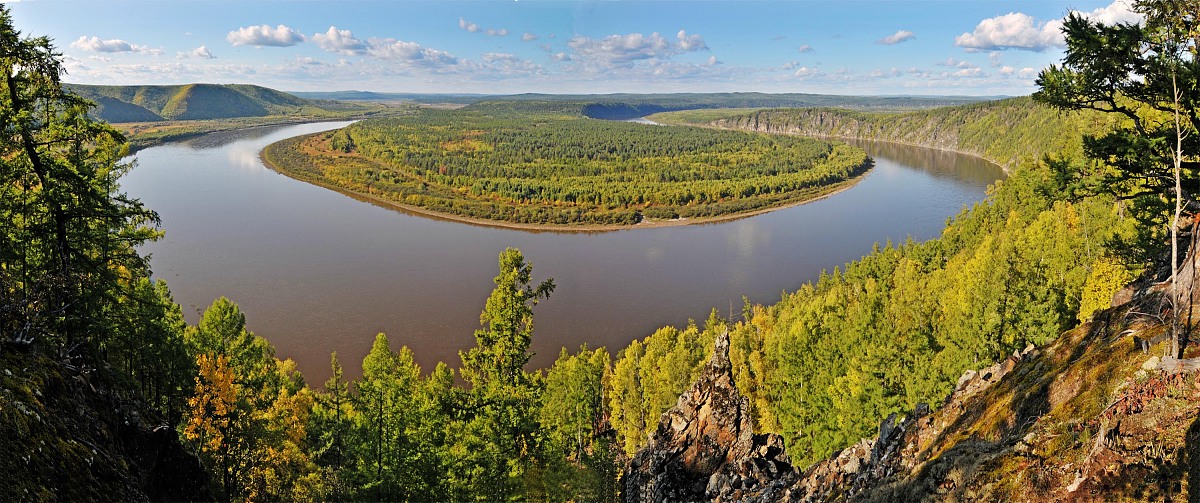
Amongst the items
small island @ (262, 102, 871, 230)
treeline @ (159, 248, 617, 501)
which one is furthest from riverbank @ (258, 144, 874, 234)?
treeline @ (159, 248, 617, 501)

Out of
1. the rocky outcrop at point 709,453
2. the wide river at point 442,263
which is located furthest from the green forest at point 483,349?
the wide river at point 442,263

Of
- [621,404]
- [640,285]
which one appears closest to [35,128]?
[621,404]

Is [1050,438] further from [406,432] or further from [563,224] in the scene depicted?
[563,224]

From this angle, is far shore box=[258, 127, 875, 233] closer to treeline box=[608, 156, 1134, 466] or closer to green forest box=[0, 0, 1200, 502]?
green forest box=[0, 0, 1200, 502]

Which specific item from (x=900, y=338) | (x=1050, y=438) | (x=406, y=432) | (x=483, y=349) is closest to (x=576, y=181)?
(x=900, y=338)

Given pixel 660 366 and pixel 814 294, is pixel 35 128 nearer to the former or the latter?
pixel 660 366

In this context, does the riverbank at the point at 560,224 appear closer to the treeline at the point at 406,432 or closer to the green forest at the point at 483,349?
the green forest at the point at 483,349
